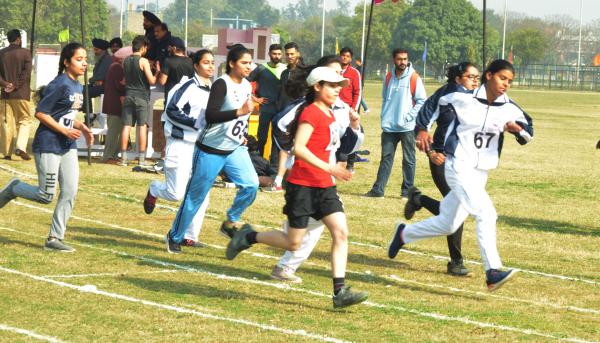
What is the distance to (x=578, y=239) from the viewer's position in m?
13.4

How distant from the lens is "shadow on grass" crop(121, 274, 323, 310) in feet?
29.4

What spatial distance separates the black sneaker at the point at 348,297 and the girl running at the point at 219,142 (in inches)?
109

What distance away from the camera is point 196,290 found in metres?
9.24

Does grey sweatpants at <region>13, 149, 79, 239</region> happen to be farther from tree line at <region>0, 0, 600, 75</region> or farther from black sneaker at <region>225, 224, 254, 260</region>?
tree line at <region>0, 0, 600, 75</region>

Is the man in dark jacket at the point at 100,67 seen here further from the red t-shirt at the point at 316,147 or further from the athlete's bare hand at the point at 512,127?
the red t-shirt at the point at 316,147

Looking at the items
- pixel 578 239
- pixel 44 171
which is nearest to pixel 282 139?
pixel 44 171

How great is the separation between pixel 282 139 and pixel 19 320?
9.32 ft

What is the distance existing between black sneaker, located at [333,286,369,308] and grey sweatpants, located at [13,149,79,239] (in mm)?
3229

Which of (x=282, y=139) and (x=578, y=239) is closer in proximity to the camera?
(x=282, y=139)

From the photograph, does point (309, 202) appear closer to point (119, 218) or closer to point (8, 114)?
point (119, 218)

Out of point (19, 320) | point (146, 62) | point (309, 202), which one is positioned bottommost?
point (19, 320)

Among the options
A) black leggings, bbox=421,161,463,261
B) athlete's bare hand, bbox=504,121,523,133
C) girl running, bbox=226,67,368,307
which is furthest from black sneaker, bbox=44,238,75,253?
athlete's bare hand, bbox=504,121,523,133

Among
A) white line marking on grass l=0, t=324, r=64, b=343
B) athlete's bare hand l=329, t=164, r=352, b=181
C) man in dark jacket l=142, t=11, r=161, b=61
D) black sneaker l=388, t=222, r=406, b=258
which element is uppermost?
man in dark jacket l=142, t=11, r=161, b=61

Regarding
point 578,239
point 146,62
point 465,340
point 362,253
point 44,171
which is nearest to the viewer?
point 465,340
